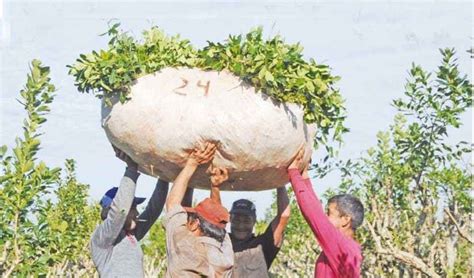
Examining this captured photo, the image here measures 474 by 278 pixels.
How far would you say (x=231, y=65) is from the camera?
593 centimetres

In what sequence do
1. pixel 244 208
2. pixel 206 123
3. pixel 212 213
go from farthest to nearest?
pixel 244 208, pixel 212 213, pixel 206 123

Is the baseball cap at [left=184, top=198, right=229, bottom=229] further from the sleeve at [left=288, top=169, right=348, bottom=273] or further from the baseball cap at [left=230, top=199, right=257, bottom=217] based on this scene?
the baseball cap at [left=230, top=199, right=257, bottom=217]

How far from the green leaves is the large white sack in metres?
0.06

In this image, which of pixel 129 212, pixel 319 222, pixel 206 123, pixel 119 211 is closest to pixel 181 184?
pixel 206 123

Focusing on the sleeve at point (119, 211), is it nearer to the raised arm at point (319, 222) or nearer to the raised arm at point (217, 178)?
the raised arm at point (217, 178)

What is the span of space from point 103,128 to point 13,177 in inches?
60.1

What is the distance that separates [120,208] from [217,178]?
1.87 feet

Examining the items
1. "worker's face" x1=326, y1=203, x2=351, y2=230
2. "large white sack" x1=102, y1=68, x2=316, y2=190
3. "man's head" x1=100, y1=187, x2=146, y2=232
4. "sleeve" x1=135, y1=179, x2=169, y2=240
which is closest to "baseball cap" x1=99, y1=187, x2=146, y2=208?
"man's head" x1=100, y1=187, x2=146, y2=232

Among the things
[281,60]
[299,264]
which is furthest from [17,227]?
[299,264]

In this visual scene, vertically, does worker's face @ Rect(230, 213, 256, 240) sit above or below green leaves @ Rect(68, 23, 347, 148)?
below

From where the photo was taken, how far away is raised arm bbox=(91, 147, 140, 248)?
6137 millimetres

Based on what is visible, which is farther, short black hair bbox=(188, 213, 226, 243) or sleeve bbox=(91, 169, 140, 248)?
sleeve bbox=(91, 169, 140, 248)

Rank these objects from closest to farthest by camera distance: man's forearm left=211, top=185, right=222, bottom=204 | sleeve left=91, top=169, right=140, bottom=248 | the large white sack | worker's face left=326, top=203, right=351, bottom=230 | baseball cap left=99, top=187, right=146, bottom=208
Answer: the large white sack, man's forearm left=211, top=185, right=222, bottom=204, sleeve left=91, top=169, right=140, bottom=248, worker's face left=326, top=203, right=351, bottom=230, baseball cap left=99, top=187, right=146, bottom=208

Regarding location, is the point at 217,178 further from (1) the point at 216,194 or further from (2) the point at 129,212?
(2) the point at 129,212
